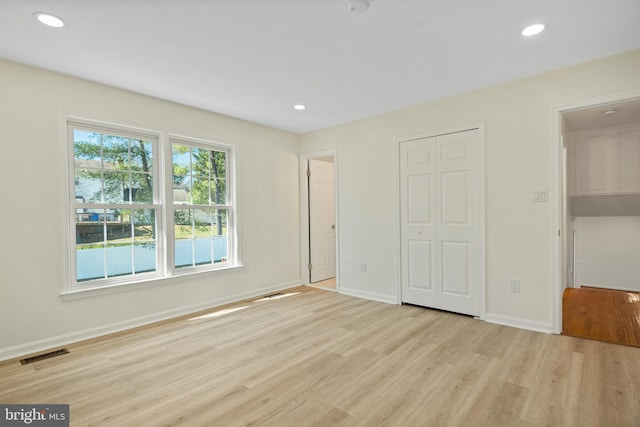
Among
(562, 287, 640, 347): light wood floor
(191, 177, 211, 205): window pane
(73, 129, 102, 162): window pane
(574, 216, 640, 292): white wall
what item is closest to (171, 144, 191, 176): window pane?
(191, 177, 211, 205): window pane

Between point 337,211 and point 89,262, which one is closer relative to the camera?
point 89,262

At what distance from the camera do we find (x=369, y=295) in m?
4.38

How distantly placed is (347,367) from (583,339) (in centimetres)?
225

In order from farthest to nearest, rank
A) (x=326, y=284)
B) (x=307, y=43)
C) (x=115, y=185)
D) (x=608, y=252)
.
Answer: (x=326, y=284) → (x=608, y=252) → (x=115, y=185) → (x=307, y=43)

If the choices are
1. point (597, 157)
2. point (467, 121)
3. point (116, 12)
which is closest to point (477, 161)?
point (467, 121)

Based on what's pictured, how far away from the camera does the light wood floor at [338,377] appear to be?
6.11ft

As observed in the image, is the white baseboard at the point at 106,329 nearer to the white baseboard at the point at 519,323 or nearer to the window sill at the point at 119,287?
the window sill at the point at 119,287

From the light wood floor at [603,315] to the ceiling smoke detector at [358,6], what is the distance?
3381mm

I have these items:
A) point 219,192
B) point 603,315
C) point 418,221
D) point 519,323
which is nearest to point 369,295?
point 418,221

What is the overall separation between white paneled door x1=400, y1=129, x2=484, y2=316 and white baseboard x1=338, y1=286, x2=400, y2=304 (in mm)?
179

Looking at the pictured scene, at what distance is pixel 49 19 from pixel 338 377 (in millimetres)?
3206

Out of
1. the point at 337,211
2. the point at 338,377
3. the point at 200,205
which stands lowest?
the point at 338,377

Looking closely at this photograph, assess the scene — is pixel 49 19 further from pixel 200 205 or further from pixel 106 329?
pixel 106 329

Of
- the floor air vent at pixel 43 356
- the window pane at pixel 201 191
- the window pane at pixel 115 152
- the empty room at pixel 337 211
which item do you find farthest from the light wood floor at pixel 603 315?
the window pane at pixel 115 152
